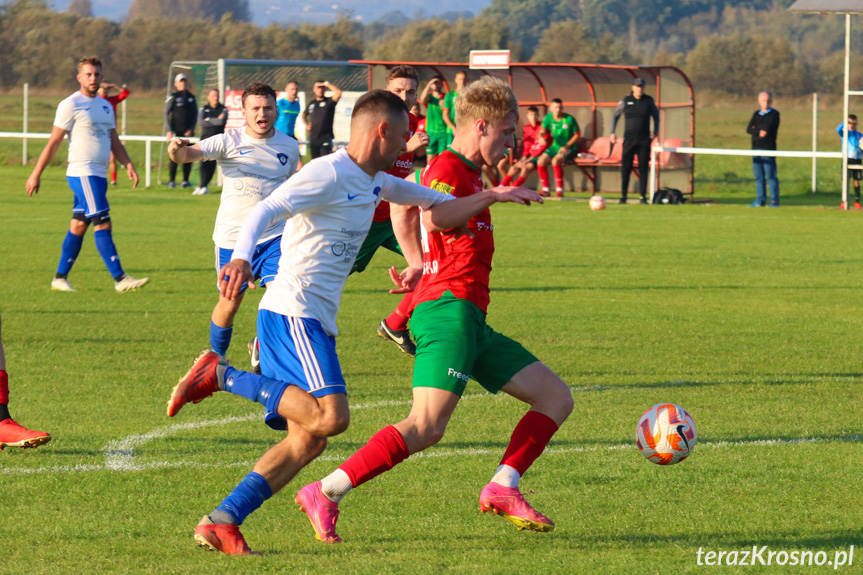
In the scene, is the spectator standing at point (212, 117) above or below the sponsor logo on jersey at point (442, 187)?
above

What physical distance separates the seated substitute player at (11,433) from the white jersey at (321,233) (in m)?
1.85

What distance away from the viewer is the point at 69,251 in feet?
37.9

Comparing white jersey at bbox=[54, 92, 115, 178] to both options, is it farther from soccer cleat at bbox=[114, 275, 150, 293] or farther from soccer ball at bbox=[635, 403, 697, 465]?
soccer ball at bbox=[635, 403, 697, 465]

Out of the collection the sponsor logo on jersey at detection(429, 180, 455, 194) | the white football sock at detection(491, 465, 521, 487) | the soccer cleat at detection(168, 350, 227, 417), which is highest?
the sponsor logo on jersey at detection(429, 180, 455, 194)

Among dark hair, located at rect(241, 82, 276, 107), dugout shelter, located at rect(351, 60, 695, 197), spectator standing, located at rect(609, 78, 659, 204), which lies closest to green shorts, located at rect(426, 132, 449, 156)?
spectator standing, located at rect(609, 78, 659, 204)

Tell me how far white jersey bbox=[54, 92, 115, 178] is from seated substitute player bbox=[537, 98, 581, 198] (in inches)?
530

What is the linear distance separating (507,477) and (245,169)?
4.01 metres

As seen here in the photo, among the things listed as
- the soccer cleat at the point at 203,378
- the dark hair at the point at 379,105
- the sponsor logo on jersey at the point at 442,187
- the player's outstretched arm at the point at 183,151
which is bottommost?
the soccer cleat at the point at 203,378

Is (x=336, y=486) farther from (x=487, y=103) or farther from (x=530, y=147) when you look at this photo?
(x=530, y=147)

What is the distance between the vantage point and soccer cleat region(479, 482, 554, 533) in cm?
456

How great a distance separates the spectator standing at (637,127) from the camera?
865 inches

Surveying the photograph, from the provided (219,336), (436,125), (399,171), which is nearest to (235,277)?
(219,336)

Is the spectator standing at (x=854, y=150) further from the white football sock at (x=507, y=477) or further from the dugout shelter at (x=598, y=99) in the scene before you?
the white football sock at (x=507, y=477)

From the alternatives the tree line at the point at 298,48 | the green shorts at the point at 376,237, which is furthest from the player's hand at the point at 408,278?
the tree line at the point at 298,48
